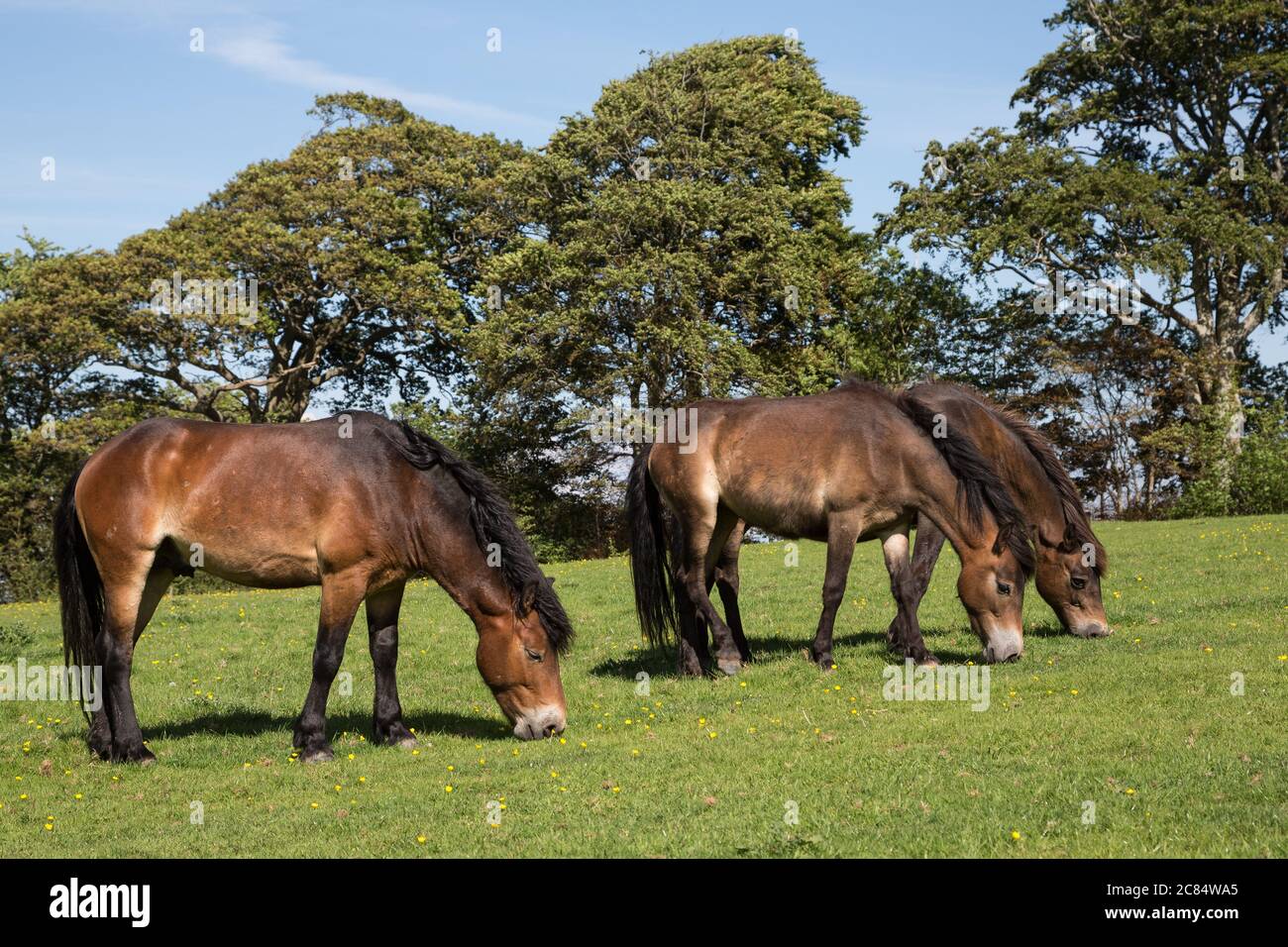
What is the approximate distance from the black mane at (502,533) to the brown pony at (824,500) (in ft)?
9.50

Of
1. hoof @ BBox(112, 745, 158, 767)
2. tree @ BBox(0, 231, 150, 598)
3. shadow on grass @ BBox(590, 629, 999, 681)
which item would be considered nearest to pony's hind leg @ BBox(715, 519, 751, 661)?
shadow on grass @ BBox(590, 629, 999, 681)

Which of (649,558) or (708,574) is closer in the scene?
(649,558)

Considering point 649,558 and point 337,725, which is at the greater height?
point 649,558


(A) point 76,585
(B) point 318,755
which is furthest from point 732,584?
(A) point 76,585

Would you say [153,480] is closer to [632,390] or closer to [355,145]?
[632,390]

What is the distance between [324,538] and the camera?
9320mm

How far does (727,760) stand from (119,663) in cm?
481

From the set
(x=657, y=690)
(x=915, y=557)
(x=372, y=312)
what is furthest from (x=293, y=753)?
(x=372, y=312)

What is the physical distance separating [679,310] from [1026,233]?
11006mm

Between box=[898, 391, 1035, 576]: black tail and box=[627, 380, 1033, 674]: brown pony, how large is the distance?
1 cm

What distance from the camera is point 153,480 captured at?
955 cm

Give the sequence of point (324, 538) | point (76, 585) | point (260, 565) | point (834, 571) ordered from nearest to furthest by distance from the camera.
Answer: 1. point (324, 538)
2. point (260, 565)
3. point (76, 585)
4. point (834, 571)

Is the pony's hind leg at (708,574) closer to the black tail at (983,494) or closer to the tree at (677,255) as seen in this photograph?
the black tail at (983,494)

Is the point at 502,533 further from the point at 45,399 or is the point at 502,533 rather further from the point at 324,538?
the point at 45,399
